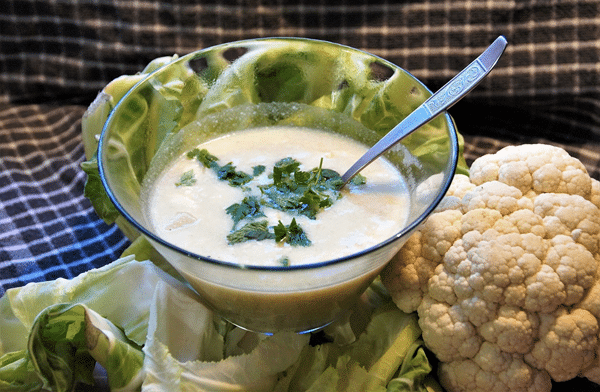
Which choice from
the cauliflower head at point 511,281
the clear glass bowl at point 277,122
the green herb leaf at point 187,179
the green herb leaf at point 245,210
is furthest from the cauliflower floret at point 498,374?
the green herb leaf at point 187,179

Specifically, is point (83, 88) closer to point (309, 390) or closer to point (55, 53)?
point (55, 53)

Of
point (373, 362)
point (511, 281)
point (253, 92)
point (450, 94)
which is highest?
point (450, 94)

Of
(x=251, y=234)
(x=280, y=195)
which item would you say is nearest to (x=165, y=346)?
(x=251, y=234)

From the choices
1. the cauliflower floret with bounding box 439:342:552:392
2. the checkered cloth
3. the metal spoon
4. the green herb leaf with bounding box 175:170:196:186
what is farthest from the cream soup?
the checkered cloth

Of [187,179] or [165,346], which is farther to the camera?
[187,179]

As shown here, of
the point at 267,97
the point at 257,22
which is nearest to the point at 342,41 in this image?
the point at 257,22

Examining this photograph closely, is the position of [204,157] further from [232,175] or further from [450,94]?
[450,94]

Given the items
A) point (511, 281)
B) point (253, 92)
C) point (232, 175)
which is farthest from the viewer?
point (253, 92)
